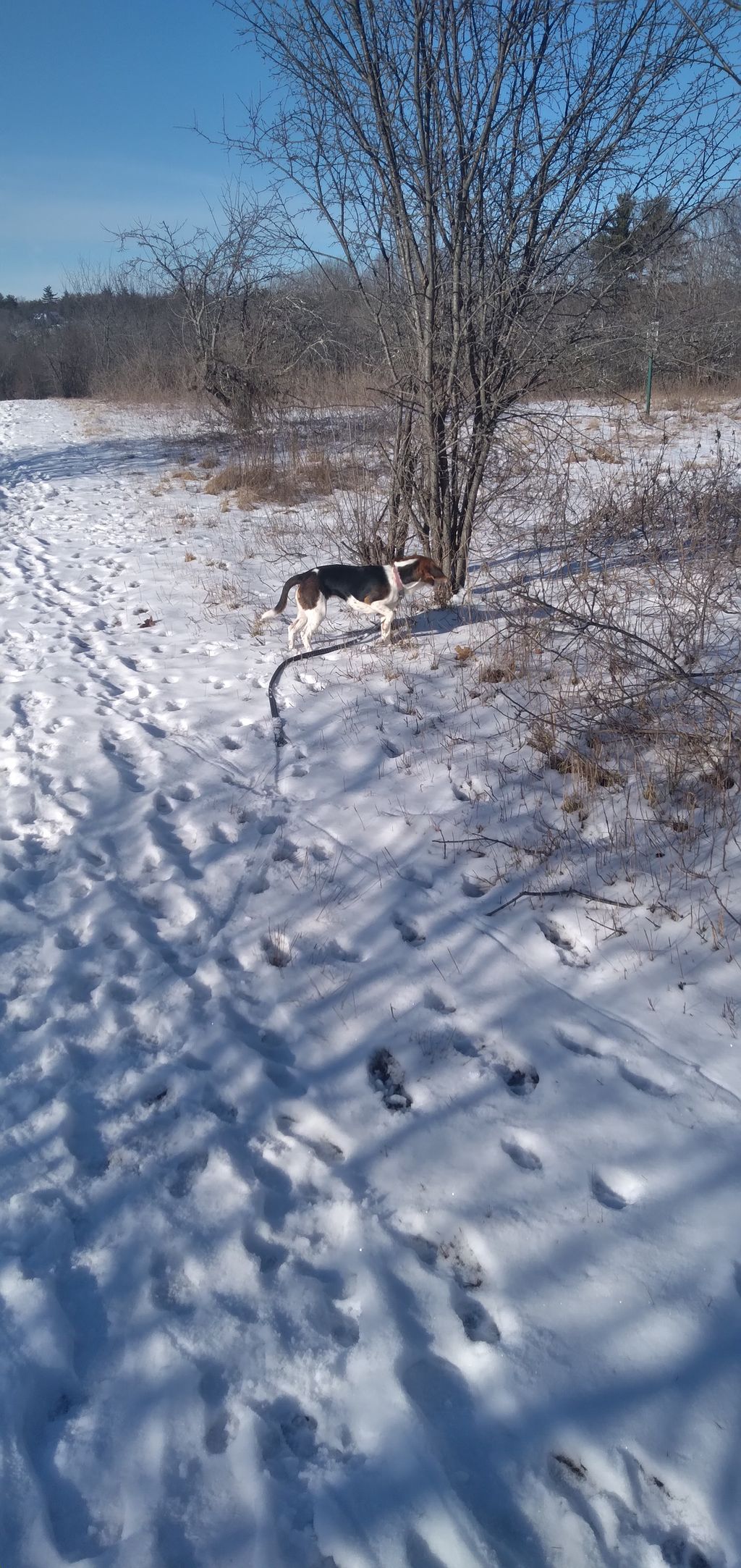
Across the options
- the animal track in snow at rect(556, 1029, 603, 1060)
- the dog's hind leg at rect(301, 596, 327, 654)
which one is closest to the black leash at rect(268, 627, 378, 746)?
the dog's hind leg at rect(301, 596, 327, 654)

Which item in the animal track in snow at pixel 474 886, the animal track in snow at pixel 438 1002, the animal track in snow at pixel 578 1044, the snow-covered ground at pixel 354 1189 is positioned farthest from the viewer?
the animal track in snow at pixel 474 886

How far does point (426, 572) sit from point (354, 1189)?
4662mm

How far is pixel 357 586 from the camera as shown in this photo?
5.83 meters

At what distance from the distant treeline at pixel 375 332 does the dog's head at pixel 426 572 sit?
4.16 ft

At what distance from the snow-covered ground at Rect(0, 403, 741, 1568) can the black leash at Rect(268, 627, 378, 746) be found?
0.52 meters

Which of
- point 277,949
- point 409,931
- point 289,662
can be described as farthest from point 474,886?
point 289,662

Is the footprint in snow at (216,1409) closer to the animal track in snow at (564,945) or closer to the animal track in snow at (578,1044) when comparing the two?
the animal track in snow at (578,1044)

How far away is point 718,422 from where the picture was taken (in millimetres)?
14594

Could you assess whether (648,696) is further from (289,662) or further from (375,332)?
(375,332)

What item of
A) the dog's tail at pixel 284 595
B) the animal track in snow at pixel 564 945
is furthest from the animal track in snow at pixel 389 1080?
the dog's tail at pixel 284 595

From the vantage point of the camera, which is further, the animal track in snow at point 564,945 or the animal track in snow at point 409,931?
the animal track in snow at point 409,931

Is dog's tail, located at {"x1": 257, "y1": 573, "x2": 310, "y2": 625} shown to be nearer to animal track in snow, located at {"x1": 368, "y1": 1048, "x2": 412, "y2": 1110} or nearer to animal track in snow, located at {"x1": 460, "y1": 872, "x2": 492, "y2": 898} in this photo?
animal track in snow, located at {"x1": 460, "y1": 872, "x2": 492, "y2": 898}

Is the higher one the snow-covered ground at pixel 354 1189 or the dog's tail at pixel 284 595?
the dog's tail at pixel 284 595

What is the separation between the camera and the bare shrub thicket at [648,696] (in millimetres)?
3557
